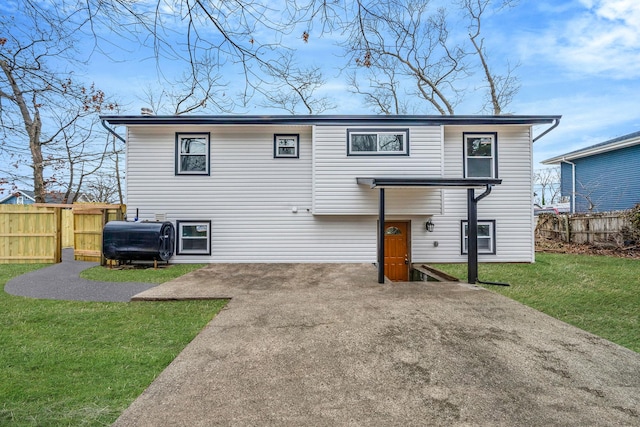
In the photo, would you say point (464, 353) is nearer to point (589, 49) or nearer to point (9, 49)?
point (9, 49)

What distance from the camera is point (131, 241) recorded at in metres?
7.92

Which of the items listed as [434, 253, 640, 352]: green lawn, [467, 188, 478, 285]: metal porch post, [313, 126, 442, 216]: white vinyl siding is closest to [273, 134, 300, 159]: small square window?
[313, 126, 442, 216]: white vinyl siding

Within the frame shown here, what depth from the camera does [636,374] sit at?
9.08ft

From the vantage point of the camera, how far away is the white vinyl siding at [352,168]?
856cm

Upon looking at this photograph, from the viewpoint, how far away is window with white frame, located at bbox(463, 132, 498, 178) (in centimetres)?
916

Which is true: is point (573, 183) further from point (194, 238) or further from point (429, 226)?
point (194, 238)

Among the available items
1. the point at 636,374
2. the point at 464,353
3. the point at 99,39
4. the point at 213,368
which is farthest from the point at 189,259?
the point at 636,374

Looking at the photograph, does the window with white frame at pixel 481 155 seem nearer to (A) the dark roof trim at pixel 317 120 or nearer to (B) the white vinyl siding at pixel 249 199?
(A) the dark roof trim at pixel 317 120

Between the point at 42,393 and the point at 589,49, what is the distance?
523 inches

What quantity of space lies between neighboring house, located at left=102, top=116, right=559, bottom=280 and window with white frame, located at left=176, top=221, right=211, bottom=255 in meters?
0.03

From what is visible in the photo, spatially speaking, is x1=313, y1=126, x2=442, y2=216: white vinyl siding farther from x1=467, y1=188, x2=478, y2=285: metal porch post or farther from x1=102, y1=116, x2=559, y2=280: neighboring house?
x1=467, y1=188, x2=478, y2=285: metal porch post

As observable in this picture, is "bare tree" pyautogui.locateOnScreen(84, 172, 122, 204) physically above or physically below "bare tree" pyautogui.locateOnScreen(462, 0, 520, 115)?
below

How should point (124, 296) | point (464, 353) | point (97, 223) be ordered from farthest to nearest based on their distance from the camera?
point (97, 223) < point (124, 296) < point (464, 353)

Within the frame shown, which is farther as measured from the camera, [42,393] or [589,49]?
[589,49]
